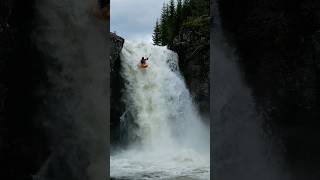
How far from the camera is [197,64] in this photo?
20.8 metres

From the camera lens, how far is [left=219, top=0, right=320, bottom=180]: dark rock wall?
9.74 ft

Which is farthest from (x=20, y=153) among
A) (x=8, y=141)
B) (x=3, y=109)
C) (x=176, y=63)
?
(x=176, y=63)

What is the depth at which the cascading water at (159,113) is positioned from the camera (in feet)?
62.0

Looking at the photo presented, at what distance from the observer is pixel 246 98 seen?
3072 mm

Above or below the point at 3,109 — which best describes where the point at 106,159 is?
below

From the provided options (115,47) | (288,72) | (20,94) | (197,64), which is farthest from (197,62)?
(20,94)

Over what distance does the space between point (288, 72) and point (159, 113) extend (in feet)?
55.0

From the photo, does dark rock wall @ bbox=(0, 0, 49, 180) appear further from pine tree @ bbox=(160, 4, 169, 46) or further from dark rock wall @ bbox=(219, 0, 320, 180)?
pine tree @ bbox=(160, 4, 169, 46)

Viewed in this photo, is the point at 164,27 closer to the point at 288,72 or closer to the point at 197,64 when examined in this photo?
the point at 197,64

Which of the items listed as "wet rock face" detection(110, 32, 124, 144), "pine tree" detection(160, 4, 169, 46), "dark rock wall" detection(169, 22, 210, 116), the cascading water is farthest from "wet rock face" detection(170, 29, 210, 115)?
"pine tree" detection(160, 4, 169, 46)

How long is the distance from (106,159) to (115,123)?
52.8 feet

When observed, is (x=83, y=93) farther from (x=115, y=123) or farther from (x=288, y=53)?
(x=115, y=123)

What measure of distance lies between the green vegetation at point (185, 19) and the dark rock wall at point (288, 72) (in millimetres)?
18231

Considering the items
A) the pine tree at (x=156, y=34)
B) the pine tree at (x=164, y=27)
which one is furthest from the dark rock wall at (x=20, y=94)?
the pine tree at (x=156, y=34)
